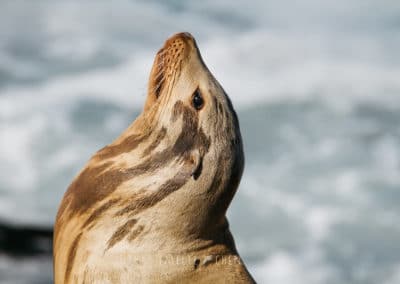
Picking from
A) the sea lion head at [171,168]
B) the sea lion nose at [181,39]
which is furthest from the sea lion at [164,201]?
the sea lion nose at [181,39]

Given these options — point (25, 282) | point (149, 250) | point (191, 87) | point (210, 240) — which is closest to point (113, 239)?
point (149, 250)

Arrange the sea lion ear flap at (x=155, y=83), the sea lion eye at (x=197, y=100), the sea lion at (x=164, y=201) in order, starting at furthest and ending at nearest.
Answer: the sea lion ear flap at (x=155, y=83) < the sea lion eye at (x=197, y=100) < the sea lion at (x=164, y=201)

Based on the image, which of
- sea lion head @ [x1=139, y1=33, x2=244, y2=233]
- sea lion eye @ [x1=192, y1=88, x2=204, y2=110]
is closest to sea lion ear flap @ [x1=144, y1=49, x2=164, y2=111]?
sea lion head @ [x1=139, y1=33, x2=244, y2=233]

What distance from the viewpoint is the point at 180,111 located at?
6.54 metres

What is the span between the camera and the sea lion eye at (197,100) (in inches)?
257

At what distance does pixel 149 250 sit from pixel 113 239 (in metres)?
0.23

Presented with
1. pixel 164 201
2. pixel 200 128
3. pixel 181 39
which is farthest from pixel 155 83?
pixel 164 201

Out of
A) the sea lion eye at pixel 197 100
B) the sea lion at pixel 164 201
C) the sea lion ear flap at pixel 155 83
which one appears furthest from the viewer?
the sea lion ear flap at pixel 155 83

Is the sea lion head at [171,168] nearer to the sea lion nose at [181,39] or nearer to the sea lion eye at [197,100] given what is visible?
the sea lion eye at [197,100]

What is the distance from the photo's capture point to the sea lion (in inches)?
248

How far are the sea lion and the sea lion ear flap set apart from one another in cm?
6

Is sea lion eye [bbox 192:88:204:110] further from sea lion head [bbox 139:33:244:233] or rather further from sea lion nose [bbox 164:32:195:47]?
sea lion nose [bbox 164:32:195:47]

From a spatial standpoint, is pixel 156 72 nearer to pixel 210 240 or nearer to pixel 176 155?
pixel 176 155

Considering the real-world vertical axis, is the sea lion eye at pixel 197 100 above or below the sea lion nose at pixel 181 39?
below
